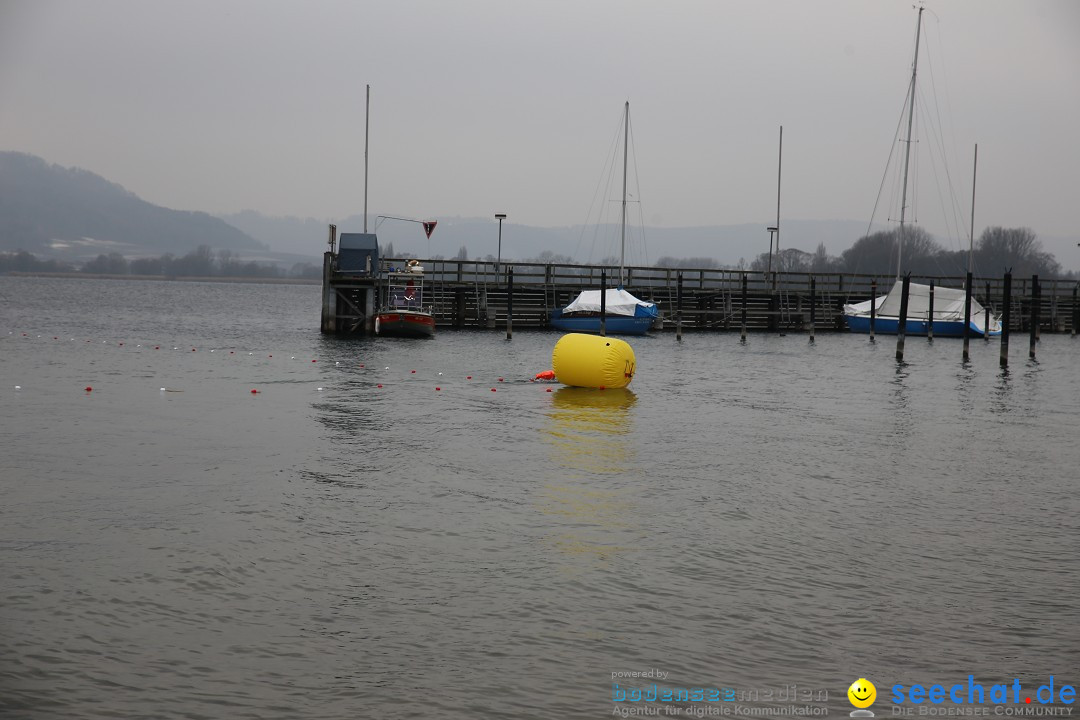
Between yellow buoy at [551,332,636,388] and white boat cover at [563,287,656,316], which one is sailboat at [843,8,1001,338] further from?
yellow buoy at [551,332,636,388]

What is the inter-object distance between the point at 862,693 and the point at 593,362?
18.5 metres

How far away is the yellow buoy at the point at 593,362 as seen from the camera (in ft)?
82.4

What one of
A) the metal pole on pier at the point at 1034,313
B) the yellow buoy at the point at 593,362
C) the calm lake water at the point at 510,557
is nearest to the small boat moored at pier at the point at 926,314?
the metal pole on pier at the point at 1034,313

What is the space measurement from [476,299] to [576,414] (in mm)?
35640

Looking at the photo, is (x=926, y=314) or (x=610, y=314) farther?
(x=926, y=314)

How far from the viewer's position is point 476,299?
5631 centimetres

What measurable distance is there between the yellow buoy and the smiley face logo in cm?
1822

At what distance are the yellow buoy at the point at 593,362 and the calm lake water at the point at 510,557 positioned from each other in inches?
128

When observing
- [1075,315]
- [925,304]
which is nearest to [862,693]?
[925,304]

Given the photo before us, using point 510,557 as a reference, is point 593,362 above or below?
above

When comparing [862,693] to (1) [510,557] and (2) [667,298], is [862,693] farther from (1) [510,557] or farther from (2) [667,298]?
(2) [667,298]

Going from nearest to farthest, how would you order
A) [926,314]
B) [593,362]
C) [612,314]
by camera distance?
[593,362] → [612,314] → [926,314]

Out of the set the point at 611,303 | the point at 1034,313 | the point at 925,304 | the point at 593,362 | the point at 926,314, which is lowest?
the point at 593,362

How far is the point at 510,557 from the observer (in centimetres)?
991
